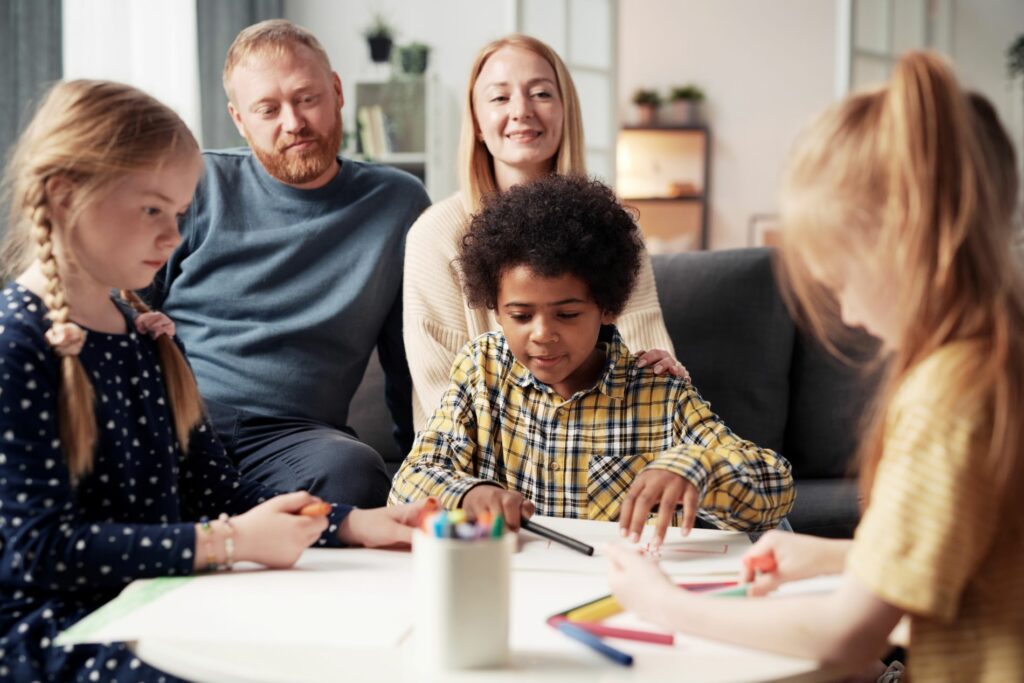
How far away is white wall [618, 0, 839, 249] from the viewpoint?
8.31 meters

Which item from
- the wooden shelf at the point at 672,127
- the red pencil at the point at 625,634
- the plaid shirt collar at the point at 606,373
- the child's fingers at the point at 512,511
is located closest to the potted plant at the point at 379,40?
the wooden shelf at the point at 672,127

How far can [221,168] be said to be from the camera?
2.54m

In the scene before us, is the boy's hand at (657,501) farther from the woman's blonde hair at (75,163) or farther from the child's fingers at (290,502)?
the woman's blonde hair at (75,163)

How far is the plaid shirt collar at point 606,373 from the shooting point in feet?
5.62

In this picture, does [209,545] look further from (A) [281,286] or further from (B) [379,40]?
(B) [379,40]

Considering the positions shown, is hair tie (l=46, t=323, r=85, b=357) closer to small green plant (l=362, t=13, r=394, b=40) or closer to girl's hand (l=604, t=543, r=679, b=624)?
girl's hand (l=604, t=543, r=679, b=624)

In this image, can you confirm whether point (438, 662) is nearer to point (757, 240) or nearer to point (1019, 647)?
point (1019, 647)

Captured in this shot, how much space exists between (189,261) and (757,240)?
6.46 meters

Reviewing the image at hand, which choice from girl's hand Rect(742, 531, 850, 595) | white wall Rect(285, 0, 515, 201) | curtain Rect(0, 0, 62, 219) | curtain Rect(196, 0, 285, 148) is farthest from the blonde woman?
white wall Rect(285, 0, 515, 201)

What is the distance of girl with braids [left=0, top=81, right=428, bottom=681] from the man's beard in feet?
3.68

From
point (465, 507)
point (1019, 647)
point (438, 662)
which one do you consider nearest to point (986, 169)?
point (1019, 647)

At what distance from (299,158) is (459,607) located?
5.64 feet

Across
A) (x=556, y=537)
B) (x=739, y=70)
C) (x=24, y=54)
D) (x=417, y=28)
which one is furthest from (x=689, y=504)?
(x=739, y=70)

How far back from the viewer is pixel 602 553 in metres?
1.30
